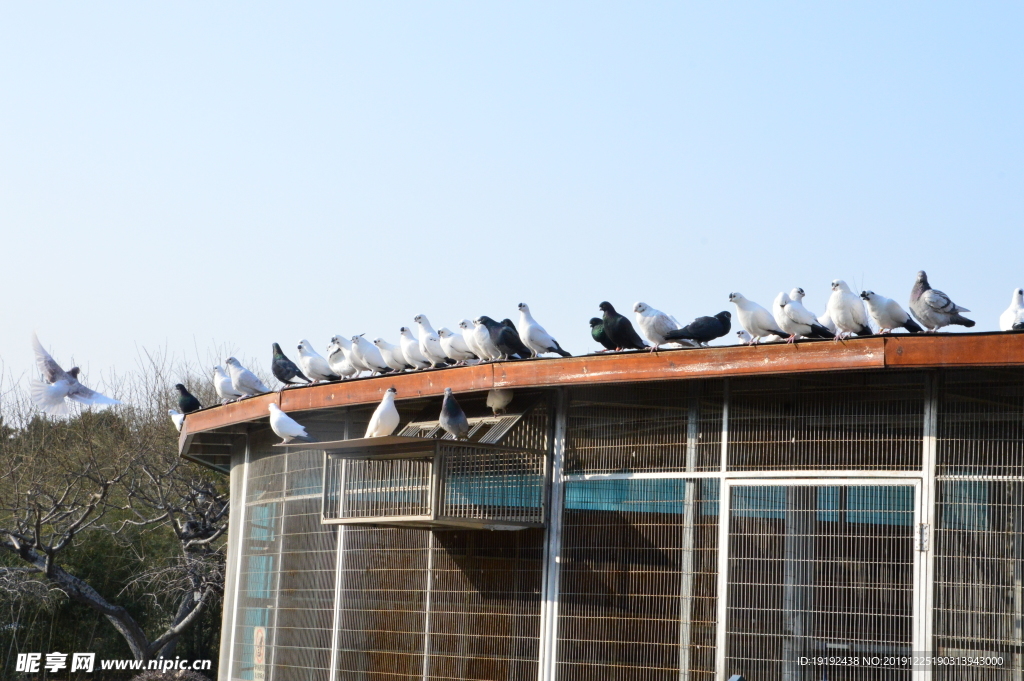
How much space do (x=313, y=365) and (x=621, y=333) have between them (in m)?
3.59

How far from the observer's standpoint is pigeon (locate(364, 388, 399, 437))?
30.0 feet

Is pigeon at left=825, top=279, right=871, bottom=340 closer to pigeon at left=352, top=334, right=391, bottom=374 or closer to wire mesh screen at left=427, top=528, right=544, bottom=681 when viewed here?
wire mesh screen at left=427, top=528, right=544, bottom=681

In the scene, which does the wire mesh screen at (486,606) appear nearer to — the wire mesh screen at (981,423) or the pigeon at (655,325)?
the pigeon at (655,325)

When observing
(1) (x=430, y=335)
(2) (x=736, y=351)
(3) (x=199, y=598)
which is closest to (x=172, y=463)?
(3) (x=199, y=598)

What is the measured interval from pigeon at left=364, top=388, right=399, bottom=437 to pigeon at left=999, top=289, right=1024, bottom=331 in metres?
4.27


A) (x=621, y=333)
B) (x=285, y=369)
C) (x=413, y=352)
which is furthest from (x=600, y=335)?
(x=285, y=369)

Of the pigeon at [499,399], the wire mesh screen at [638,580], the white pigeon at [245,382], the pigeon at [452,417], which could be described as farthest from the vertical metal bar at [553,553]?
the white pigeon at [245,382]

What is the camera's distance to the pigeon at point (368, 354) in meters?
10.8

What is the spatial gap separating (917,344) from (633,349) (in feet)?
6.94

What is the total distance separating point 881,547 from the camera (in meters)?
7.43

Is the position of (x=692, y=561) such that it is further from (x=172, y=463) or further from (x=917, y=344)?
(x=172, y=463)

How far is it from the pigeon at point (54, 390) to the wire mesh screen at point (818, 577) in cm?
649

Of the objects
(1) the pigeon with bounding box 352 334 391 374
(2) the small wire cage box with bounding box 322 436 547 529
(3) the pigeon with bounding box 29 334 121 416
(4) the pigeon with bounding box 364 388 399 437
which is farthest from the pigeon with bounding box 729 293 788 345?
(3) the pigeon with bounding box 29 334 121 416

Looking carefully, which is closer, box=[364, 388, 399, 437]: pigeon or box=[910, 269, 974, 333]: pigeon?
box=[910, 269, 974, 333]: pigeon
